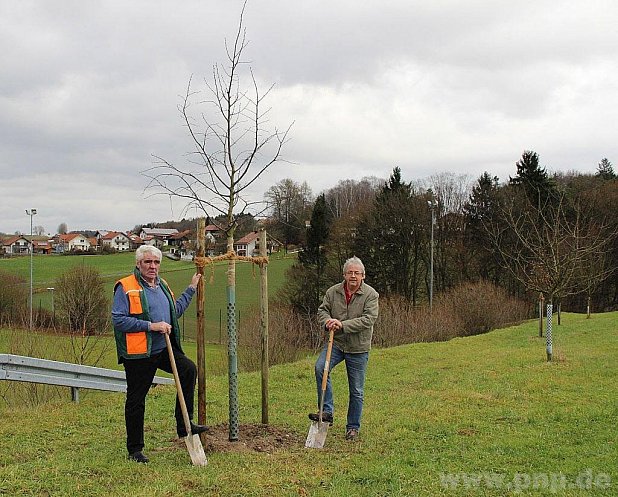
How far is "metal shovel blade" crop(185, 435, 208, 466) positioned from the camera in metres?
5.40

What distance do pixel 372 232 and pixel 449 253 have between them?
615cm

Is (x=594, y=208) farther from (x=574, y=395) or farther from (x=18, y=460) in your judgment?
(x=18, y=460)

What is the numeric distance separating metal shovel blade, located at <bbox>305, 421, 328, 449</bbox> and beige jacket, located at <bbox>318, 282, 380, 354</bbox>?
0.87m

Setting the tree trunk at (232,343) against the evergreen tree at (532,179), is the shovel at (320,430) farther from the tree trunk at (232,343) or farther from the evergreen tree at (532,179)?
the evergreen tree at (532,179)

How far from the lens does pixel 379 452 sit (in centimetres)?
601

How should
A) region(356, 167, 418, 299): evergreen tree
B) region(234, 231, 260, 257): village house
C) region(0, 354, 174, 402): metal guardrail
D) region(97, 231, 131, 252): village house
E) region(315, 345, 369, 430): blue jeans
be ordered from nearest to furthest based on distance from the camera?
region(315, 345, 369, 430): blue jeans, region(0, 354, 174, 402): metal guardrail, region(234, 231, 260, 257): village house, region(356, 167, 418, 299): evergreen tree, region(97, 231, 131, 252): village house

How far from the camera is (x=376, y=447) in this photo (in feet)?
20.4

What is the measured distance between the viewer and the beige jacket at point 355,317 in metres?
6.61

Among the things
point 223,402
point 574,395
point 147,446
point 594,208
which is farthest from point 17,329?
point 594,208

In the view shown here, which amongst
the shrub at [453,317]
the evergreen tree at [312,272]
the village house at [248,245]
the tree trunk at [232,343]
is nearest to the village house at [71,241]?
the evergreen tree at [312,272]

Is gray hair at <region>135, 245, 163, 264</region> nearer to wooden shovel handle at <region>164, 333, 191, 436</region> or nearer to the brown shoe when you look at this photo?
wooden shovel handle at <region>164, 333, 191, 436</region>

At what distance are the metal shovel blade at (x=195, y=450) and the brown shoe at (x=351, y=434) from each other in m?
1.78

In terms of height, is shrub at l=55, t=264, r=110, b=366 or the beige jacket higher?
the beige jacket

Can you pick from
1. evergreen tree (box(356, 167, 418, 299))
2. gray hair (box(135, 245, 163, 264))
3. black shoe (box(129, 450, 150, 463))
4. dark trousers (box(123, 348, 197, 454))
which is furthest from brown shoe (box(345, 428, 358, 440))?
evergreen tree (box(356, 167, 418, 299))
